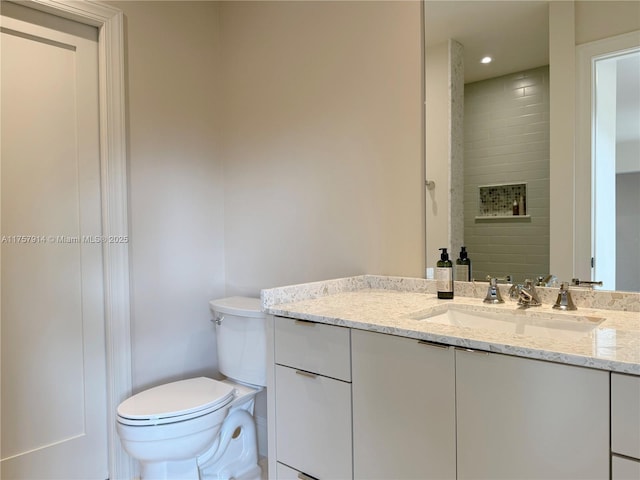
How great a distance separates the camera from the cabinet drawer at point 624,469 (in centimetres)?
81

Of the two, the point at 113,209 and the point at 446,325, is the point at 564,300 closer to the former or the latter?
the point at 446,325

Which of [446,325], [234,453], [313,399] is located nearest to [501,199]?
[446,325]

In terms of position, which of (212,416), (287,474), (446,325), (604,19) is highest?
(604,19)

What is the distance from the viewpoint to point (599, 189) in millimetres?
1338

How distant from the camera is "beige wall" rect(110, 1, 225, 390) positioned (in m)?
2.11

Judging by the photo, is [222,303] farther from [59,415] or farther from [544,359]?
[544,359]

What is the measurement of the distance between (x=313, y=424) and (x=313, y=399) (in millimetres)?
80

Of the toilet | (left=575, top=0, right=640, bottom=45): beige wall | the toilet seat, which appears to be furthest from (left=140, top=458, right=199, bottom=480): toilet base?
(left=575, top=0, right=640, bottom=45): beige wall

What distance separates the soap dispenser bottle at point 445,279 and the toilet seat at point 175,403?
965 millimetres

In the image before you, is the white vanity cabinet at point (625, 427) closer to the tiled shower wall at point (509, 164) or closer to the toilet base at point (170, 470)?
the tiled shower wall at point (509, 164)

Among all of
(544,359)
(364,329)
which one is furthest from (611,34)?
(364,329)

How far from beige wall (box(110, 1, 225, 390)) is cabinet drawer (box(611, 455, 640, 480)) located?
1934mm

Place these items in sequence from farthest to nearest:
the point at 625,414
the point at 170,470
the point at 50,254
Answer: the point at 50,254
the point at 170,470
the point at 625,414

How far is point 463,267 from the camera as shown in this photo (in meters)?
1.63
